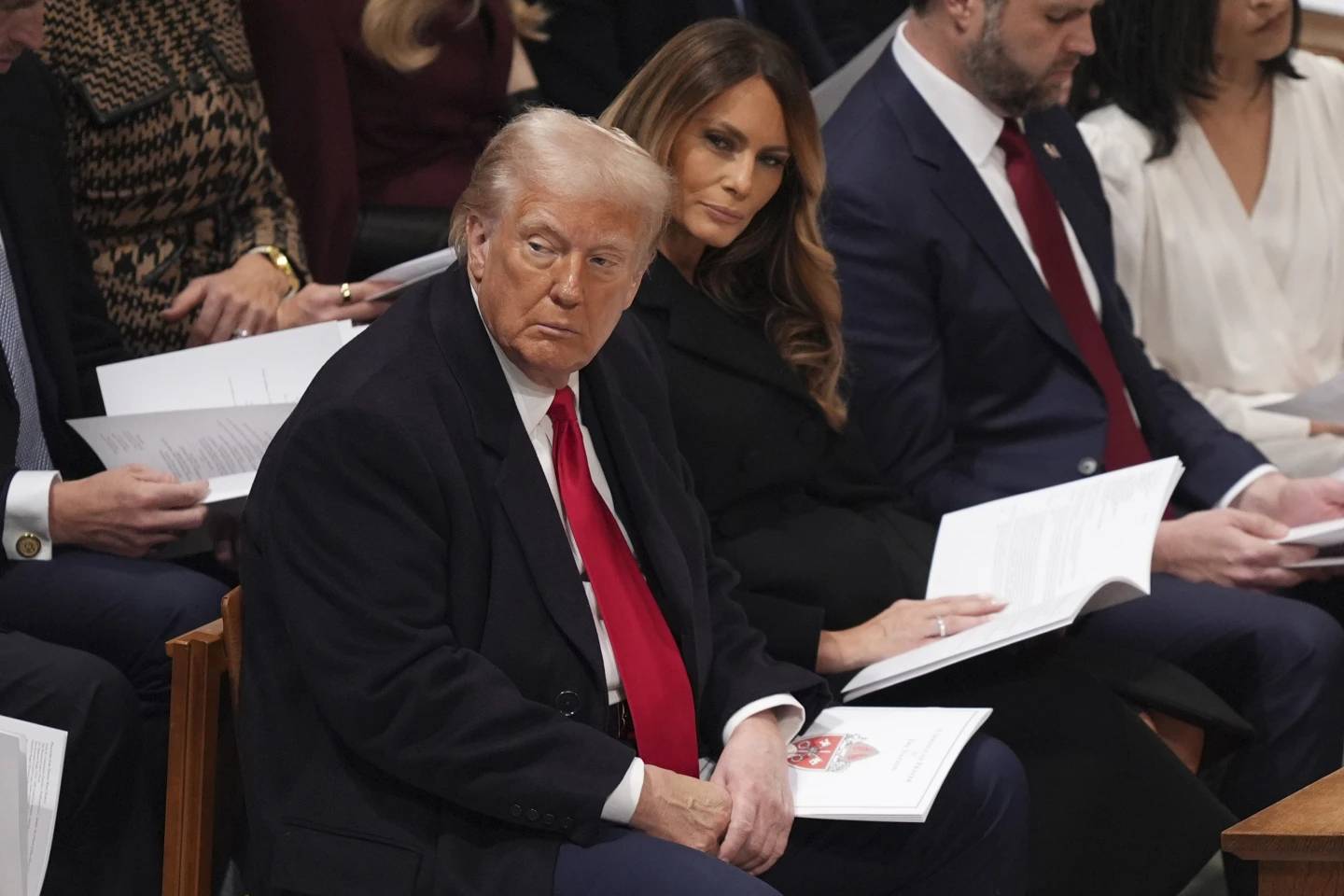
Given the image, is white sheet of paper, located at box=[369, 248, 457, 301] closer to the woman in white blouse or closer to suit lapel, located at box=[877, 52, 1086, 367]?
suit lapel, located at box=[877, 52, 1086, 367]

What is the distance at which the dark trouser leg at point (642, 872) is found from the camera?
2.18 m

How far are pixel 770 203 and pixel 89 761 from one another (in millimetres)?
1417

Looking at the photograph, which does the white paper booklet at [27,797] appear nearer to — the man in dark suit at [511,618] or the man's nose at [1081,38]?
the man in dark suit at [511,618]

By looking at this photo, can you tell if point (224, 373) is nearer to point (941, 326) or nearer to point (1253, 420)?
point (941, 326)

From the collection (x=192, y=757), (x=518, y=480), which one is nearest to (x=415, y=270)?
(x=518, y=480)

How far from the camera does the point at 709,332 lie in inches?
119

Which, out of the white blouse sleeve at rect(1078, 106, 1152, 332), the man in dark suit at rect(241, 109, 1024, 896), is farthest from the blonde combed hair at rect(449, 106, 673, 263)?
the white blouse sleeve at rect(1078, 106, 1152, 332)

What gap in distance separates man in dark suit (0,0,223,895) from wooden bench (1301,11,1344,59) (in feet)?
11.3

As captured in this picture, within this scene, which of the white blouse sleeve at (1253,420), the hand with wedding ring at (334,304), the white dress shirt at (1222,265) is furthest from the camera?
the white dress shirt at (1222,265)

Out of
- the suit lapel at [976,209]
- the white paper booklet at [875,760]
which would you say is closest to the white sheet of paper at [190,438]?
the white paper booklet at [875,760]

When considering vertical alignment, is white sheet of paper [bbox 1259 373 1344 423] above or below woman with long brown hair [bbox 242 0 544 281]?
below

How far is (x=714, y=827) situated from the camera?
2.33 metres

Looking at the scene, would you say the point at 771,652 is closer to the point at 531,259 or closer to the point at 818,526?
the point at 818,526

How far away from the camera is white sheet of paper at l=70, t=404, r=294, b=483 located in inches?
109
